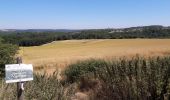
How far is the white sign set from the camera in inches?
243

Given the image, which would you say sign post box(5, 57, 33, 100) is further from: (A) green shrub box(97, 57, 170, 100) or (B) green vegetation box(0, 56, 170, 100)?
(A) green shrub box(97, 57, 170, 100)

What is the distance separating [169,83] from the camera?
29.2 ft

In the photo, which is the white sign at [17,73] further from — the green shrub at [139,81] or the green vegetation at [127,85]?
the green shrub at [139,81]

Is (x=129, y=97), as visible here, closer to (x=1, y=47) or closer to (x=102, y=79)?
(x=102, y=79)

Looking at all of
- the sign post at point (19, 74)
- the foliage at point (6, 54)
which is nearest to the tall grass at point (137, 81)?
the sign post at point (19, 74)

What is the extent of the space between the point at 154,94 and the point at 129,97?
60 cm

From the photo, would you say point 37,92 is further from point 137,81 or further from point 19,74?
point 137,81

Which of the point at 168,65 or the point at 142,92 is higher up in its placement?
the point at 168,65

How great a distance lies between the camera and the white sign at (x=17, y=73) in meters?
6.17

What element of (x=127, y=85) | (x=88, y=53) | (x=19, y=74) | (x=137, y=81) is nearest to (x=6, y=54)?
(x=127, y=85)

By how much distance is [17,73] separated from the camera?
247 inches

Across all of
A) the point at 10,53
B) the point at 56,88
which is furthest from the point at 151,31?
the point at 56,88

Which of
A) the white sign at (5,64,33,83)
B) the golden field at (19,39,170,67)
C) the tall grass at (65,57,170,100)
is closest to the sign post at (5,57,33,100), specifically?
the white sign at (5,64,33,83)

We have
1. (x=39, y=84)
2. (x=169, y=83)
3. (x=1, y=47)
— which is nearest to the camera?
(x=169, y=83)
